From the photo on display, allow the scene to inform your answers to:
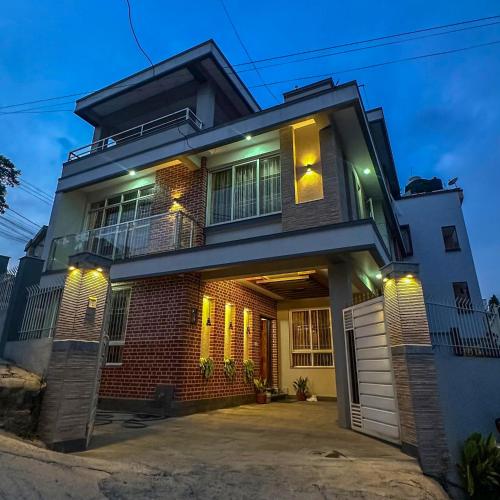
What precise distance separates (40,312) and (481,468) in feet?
20.8

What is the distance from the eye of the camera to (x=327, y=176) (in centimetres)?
707

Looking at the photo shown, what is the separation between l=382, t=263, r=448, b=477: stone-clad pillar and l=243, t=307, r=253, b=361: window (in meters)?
5.24

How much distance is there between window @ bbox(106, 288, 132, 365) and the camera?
805 centimetres

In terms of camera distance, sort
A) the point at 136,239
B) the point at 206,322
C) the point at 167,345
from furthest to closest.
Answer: the point at 136,239, the point at 206,322, the point at 167,345

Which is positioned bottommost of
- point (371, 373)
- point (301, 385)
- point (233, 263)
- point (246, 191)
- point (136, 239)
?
point (301, 385)

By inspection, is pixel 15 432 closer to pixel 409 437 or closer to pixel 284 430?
pixel 284 430

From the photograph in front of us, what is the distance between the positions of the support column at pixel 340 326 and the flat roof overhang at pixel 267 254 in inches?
12.5

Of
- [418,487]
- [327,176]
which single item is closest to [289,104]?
[327,176]

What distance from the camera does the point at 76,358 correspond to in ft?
13.6

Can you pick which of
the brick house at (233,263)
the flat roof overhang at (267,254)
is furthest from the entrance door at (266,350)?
the flat roof overhang at (267,254)

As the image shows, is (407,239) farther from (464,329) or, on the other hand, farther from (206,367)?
(206,367)

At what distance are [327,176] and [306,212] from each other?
2.88 ft

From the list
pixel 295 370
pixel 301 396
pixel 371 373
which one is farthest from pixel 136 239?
pixel 301 396

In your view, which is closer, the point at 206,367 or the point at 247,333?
the point at 206,367
